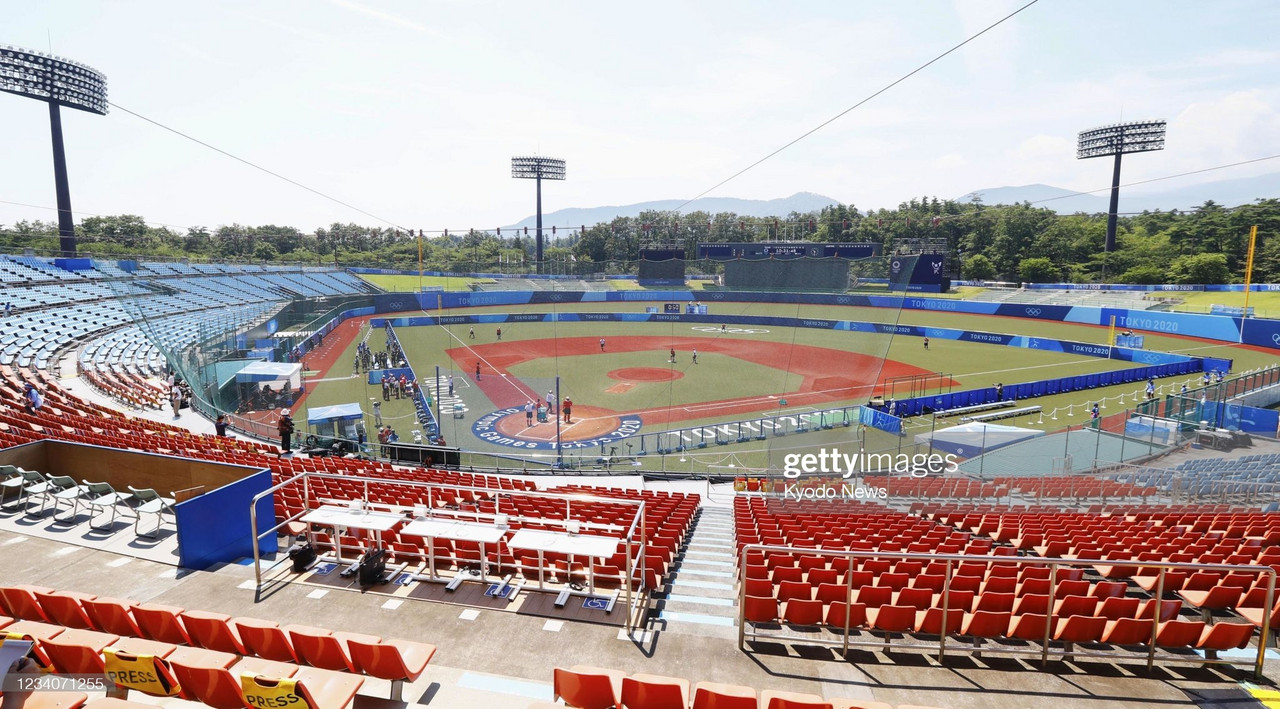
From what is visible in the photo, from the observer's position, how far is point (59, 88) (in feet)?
208

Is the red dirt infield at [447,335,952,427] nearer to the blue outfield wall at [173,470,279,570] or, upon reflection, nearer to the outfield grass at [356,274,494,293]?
the outfield grass at [356,274,494,293]

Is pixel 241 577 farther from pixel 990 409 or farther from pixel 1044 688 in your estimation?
pixel 990 409

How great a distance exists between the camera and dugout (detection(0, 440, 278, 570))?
25.8 ft

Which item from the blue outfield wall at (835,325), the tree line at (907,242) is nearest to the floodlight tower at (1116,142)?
the tree line at (907,242)

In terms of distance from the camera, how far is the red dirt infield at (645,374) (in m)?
35.9

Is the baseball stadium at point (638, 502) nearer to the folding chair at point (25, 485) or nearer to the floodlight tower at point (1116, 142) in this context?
the folding chair at point (25, 485)

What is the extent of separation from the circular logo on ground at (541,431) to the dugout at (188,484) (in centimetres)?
1408

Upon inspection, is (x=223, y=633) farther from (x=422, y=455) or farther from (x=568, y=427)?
(x=568, y=427)

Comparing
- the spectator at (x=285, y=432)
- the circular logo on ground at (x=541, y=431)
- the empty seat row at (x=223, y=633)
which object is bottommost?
the circular logo on ground at (x=541, y=431)

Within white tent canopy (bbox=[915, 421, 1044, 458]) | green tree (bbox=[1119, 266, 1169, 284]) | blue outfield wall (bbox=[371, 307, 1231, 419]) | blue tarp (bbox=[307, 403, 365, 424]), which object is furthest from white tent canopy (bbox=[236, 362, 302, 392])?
green tree (bbox=[1119, 266, 1169, 284])

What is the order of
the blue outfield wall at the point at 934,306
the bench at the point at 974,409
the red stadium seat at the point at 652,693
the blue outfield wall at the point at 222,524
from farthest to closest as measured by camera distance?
1. the blue outfield wall at the point at 934,306
2. the bench at the point at 974,409
3. the blue outfield wall at the point at 222,524
4. the red stadium seat at the point at 652,693

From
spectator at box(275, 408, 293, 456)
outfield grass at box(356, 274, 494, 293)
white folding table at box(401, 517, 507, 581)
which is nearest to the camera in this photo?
white folding table at box(401, 517, 507, 581)
